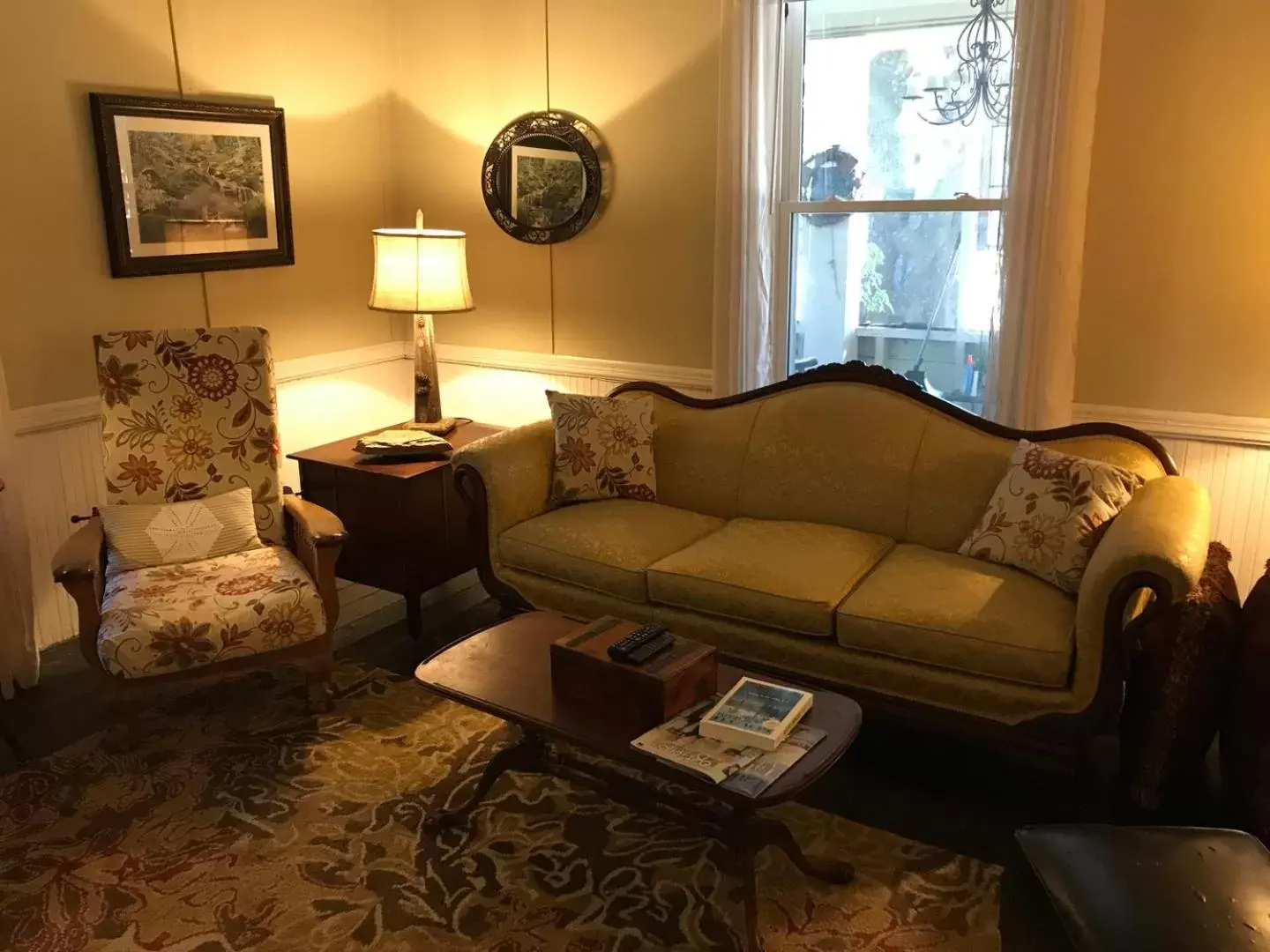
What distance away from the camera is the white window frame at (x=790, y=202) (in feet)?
11.6

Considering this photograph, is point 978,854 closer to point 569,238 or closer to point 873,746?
point 873,746

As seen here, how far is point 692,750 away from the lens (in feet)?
6.57

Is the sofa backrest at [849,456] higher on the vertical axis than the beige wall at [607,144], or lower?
lower

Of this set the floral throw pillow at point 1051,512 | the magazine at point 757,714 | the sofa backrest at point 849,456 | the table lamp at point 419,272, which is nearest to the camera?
the magazine at point 757,714

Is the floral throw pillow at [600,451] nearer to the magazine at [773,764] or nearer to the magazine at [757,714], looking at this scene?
the magazine at [757,714]

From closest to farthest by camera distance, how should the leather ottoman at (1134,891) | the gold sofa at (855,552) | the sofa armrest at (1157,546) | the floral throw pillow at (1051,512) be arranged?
the leather ottoman at (1134,891)
the sofa armrest at (1157,546)
the gold sofa at (855,552)
the floral throw pillow at (1051,512)

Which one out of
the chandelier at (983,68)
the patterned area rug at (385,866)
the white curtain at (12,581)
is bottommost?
the patterned area rug at (385,866)

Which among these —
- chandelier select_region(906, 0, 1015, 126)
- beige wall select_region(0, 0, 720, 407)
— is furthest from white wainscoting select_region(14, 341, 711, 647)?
chandelier select_region(906, 0, 1015, 126)

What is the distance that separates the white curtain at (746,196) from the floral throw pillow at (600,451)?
484 mm

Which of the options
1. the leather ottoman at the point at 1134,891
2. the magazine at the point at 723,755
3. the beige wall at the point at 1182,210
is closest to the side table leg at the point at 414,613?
the magazine at the point at 723,755

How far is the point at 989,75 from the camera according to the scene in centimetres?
328

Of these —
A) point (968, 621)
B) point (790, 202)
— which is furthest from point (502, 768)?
point (790, 202)

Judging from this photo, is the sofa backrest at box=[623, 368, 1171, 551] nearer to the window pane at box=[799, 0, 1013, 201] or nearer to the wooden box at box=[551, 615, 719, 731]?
the window pane at box=[799, 0, 1013, 201]

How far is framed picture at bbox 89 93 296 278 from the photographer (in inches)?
136
